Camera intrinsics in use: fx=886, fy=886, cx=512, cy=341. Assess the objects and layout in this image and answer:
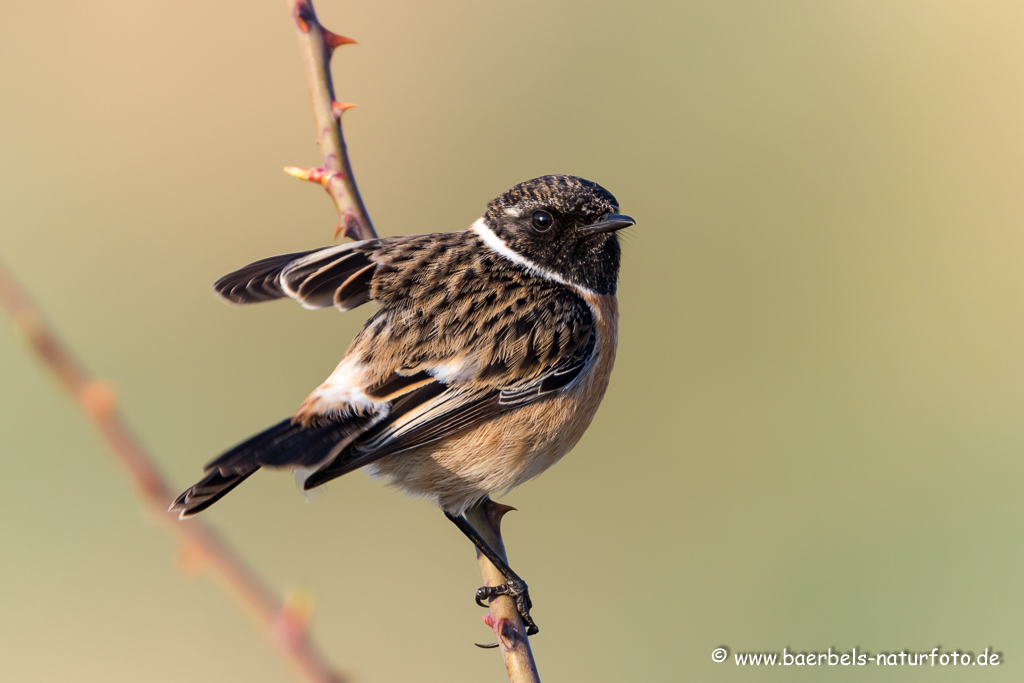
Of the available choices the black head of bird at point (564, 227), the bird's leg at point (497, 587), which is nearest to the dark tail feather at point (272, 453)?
the bird's leg at point (497, 587)

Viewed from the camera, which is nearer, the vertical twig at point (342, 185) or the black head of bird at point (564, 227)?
the vertical twig at point (342, 185)

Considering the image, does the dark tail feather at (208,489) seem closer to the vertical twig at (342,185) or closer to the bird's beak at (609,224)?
the vertical twig at (342,185)

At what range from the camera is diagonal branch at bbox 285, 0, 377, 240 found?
9.83 feet

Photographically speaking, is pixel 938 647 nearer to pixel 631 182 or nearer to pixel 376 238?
pixel 376 238

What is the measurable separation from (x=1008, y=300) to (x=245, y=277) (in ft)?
26.3

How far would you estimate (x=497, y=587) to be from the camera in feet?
10.7

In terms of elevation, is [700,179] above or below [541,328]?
above

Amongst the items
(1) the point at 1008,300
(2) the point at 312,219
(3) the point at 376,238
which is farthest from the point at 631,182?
(3) the point at 376,238

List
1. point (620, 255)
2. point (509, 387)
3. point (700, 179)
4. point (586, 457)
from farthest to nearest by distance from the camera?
point (700, 179)
point (586, 457)
point (620, 255)
point (509, 387)

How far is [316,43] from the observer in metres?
3.02

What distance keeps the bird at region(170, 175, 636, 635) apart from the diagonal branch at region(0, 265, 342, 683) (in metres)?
1.80

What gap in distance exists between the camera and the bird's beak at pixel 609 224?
3.61m

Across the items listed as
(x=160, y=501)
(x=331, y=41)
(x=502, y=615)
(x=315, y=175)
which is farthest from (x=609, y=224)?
(x=160, y=501)

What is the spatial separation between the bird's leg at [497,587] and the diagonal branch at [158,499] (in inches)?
80.4
